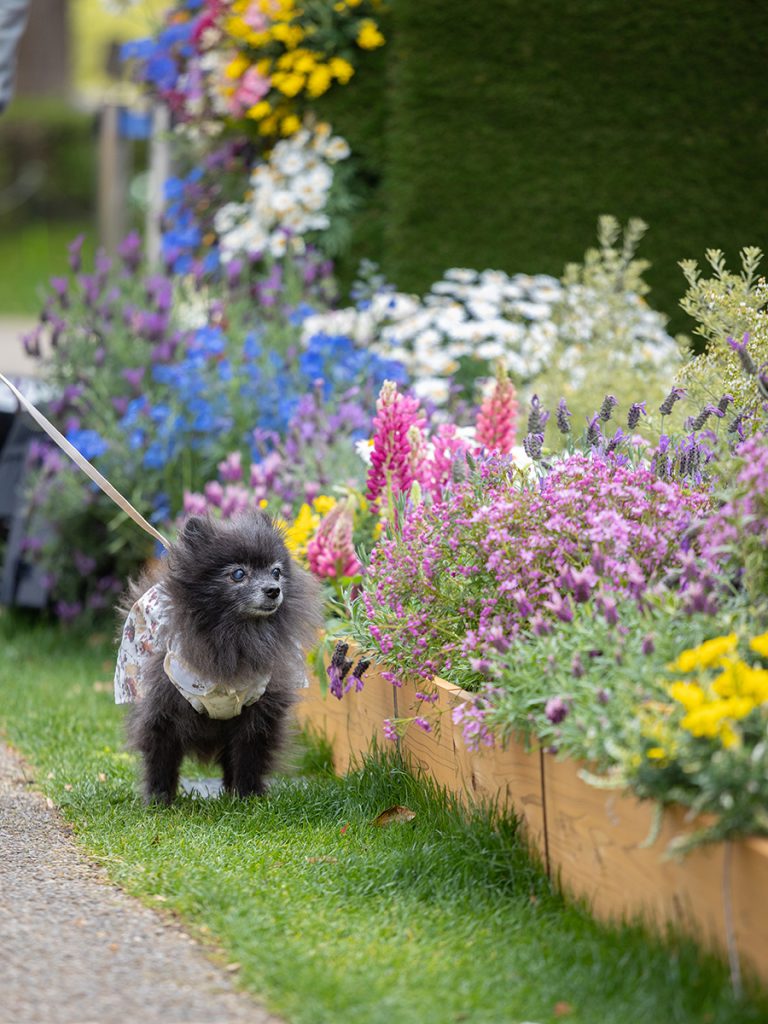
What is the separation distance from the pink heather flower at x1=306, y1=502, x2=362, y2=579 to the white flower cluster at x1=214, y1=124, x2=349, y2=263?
349 cm

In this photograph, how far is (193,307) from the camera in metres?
7.53

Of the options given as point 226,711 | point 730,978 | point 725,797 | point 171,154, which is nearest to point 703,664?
point 725,797

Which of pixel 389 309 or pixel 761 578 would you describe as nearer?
pixel 761 578

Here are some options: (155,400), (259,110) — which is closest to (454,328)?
(155,400)

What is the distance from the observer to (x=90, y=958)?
3.09 metres

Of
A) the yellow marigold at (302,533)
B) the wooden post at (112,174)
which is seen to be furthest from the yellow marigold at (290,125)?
the wooden post at (112,174)

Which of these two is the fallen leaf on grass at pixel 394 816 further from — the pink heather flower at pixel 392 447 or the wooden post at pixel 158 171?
the wooden post at pixel 158 171

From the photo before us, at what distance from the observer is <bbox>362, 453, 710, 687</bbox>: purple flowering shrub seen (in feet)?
11.5

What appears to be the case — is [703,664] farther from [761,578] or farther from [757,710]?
[761,578]

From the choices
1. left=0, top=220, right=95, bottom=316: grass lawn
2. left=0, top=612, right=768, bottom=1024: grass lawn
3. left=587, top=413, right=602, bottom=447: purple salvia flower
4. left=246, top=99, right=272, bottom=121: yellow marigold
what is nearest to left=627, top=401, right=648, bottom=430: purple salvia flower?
left=587, top=413, right=602, bottom=447: purple salvia flower

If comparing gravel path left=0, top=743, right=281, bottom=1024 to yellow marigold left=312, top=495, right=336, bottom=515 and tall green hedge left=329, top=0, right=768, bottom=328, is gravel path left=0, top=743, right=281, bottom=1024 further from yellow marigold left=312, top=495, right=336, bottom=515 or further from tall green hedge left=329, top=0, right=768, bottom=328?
tall green hedge left=329, top=0, right=768, bottom=328

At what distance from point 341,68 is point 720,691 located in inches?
247

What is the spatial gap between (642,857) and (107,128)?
1070 centimetres

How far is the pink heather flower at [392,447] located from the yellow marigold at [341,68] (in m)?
4.05
